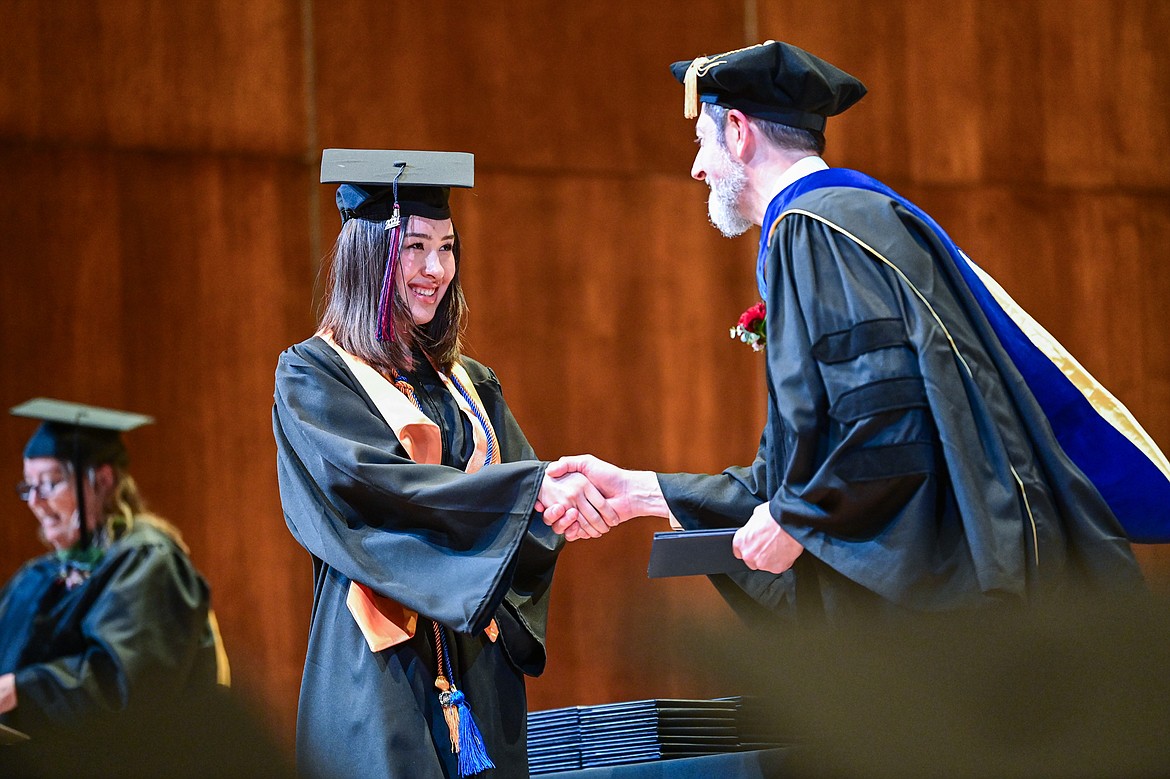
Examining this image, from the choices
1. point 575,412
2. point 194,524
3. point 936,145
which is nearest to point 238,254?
point 194,524

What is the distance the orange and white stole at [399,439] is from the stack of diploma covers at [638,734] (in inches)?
26.4

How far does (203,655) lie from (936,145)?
12.7 feet

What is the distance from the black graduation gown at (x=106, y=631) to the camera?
14.5 ft

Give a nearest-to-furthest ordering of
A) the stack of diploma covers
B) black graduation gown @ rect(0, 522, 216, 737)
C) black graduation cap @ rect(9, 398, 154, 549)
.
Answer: the stack of diploma covers → black graduation gown @ rect(0, 522, 216, 737) → black graduation cap @ rect(9, 398, 154, 549)

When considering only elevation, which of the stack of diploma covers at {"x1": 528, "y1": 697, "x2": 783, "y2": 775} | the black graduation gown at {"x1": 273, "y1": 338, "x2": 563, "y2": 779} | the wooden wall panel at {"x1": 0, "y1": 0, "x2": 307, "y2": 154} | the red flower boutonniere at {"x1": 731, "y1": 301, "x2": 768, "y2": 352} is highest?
the wooden wall panel at {"x1": 0, "y1": 0, "x2": 307, "y2": 154}

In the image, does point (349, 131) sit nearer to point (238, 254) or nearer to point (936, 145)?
point (238, 254)

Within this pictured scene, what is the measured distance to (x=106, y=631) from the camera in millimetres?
4508

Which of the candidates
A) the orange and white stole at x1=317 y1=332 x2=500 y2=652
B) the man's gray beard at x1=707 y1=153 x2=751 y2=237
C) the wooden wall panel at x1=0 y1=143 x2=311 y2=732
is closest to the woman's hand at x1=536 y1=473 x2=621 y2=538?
the orange and white stole at x1=317 y1=332 x2=500 y2=652

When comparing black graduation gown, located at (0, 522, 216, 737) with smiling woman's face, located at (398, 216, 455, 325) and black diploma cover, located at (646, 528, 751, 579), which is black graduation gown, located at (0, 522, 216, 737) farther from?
black diploma cover, located at (646, 528, 751, 579)

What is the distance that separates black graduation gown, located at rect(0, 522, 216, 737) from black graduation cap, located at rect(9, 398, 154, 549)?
0.21m

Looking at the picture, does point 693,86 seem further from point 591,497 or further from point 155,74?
point 155,74

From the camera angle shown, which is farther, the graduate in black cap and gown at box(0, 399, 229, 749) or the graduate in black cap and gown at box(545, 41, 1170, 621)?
→ the graduate in black cap and gown at box(0, 399, 229, 749)

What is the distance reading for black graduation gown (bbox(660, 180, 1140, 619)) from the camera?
219 cm

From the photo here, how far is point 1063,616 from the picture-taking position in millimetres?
858
